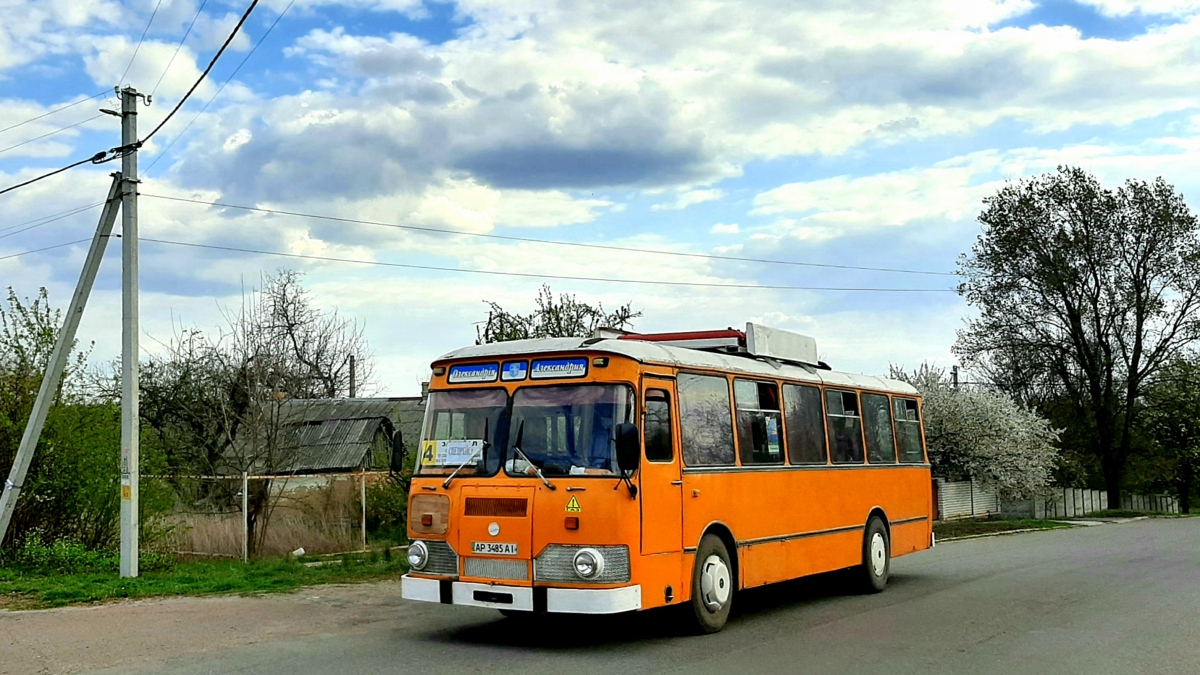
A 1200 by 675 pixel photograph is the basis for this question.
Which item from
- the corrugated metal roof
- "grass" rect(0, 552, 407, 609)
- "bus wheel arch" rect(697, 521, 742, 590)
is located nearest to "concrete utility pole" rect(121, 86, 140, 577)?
"grass" rect(0, 552, 407, 609)

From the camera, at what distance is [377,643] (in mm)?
10484

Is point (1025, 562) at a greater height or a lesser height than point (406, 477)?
lesser

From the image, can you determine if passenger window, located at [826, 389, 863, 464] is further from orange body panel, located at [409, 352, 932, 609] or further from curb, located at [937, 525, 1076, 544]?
curb, located at [937, 525, 1076, 544]

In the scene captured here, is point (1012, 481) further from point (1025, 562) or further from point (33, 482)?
point (33, 482)

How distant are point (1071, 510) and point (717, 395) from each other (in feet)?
140

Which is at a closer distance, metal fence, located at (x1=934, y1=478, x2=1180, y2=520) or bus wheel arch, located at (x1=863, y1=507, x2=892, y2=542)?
bus wheel arch, located at (x1=863, y1=507, x2=892, y2=542)

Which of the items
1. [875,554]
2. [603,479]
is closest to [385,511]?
[875,554]

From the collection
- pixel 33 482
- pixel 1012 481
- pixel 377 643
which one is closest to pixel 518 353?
pixel 377 643

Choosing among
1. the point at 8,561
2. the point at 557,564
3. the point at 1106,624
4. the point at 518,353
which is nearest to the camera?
the point at 557,564

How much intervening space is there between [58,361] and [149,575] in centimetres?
334

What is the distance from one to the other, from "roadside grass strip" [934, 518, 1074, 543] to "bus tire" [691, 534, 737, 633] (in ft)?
57.2

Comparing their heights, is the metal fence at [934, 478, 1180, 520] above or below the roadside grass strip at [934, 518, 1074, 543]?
above

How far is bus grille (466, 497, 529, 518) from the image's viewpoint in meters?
10.1

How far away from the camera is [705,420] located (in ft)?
37.3
